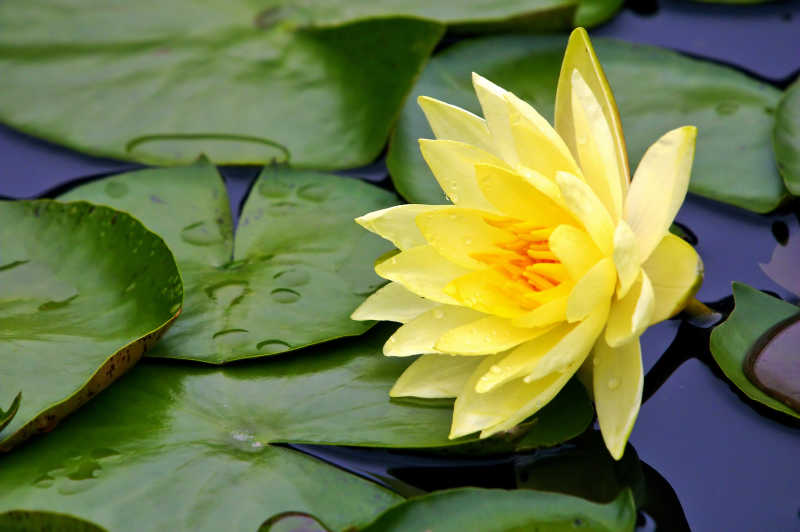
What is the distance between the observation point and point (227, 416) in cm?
144

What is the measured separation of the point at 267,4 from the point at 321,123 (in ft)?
1.73

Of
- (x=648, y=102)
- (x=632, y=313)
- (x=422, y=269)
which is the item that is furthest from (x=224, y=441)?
(x=648, y=102)

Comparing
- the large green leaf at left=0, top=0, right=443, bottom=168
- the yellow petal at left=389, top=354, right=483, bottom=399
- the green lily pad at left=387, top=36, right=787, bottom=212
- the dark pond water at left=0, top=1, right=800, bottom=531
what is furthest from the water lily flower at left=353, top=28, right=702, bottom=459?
the large green leaf at left=0, top=0, right=443, bottom=168

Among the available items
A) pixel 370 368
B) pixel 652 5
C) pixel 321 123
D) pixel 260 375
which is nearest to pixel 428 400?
pixel 370 368

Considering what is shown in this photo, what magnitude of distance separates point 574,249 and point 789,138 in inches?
34.7

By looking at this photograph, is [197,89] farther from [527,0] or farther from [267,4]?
[527,0]

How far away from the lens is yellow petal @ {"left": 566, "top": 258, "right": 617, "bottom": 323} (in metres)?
1.21

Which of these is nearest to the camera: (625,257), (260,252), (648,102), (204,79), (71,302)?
(625,257)

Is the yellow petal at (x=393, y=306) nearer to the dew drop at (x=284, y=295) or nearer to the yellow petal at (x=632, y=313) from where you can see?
the dew drop at (x=284, y=295)

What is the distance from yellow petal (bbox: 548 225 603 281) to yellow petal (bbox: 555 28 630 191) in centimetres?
16

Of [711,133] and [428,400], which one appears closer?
[428,400]

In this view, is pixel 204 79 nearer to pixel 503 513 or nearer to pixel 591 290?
pixel 591 290

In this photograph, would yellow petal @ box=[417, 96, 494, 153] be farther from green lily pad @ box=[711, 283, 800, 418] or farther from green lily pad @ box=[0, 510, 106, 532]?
green lily pad @ box=[0, 510, 106, 532]

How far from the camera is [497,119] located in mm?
1421
